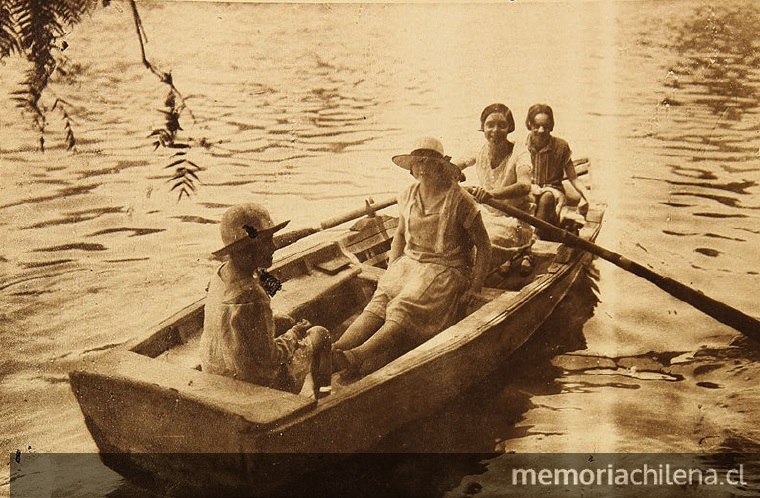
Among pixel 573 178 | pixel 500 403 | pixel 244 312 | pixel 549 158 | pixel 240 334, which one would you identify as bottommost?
pixel 500 403

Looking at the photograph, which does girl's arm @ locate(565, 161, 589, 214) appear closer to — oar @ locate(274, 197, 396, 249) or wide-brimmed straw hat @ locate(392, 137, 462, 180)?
oar @ locate(274, 197, 396, 249)

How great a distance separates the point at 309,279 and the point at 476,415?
154 centimetres

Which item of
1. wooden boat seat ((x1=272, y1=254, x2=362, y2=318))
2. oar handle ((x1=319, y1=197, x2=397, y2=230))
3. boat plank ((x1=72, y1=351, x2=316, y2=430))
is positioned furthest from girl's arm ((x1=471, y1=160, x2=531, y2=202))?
boat plank ((x1=72, y1=351, x2=316, y2=430))

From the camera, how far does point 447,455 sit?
4090mm

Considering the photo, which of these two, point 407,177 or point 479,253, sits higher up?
point 407,177

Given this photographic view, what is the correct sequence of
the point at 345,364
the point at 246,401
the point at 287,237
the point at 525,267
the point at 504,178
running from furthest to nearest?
the point at 504,178, the point at 525,267, the point at 287,237, the point at 345,364, the point at 246,401

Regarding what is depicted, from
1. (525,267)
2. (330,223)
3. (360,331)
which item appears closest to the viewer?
(360,331)

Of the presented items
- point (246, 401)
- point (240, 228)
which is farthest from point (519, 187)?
point (246, 401)

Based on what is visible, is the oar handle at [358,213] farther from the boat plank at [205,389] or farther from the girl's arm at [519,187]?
the boat plank at [205,389]

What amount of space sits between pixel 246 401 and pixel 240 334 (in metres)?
0.31

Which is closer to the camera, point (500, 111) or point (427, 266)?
point (427, 266)

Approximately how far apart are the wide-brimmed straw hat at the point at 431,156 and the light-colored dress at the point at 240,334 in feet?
4.92

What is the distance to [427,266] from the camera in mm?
4500

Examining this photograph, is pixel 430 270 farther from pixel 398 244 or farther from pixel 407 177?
pixel 407 177
